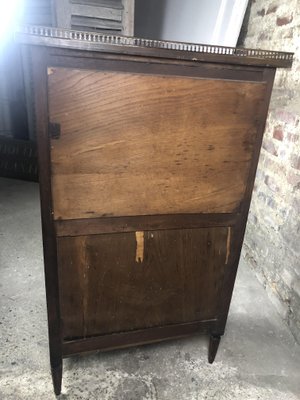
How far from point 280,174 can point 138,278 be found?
879mm

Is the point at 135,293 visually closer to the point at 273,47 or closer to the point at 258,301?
the point at 258,301

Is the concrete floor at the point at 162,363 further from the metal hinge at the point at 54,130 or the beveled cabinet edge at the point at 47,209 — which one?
the metal hinge at the point at 54,130

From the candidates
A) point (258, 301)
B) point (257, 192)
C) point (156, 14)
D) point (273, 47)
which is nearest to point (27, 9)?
point (156, 14)

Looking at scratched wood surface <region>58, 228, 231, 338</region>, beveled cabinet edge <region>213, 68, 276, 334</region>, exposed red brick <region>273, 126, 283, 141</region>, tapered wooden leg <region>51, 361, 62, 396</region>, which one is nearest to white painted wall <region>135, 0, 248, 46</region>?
exposed red brick <region>273, 126, 283, 141</region>

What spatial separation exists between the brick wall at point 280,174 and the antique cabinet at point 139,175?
51 centimetres

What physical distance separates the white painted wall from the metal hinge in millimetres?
1096

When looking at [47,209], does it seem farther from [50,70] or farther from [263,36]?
[263,36]

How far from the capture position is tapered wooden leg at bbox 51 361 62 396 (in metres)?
1.07

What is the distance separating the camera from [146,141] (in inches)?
32.8

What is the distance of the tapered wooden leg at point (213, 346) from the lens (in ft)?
4.04

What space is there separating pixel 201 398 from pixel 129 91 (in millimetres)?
1029

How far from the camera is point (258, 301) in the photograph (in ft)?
5.36

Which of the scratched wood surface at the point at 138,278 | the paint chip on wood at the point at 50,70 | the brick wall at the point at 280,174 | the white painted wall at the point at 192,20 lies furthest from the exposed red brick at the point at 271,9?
the paint chip on wood at the point at 50,70

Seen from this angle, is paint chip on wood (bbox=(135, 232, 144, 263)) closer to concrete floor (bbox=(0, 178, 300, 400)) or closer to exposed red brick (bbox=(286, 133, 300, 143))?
concrete floor (bbox=(0, 178, 300, 400))
